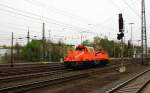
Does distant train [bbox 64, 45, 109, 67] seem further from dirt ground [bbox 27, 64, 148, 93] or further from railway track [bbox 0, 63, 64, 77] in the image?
dirt ground [bbox 27, 64, 148, 93]

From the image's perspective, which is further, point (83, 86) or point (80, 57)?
point (80, 57)

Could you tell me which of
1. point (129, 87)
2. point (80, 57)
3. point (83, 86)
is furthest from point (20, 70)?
point (129, 87)

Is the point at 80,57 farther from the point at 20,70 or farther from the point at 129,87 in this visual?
the point at 129,87

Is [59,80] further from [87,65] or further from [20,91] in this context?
[87,65]

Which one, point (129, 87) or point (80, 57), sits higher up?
point (80, 57)

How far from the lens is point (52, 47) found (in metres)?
75.9

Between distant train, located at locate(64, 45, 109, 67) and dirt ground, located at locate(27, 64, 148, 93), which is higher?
distant train, located at locate(64, 45, 109, 67)

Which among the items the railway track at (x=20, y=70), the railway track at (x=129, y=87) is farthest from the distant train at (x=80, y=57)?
the railway track at (x=129, y=87)

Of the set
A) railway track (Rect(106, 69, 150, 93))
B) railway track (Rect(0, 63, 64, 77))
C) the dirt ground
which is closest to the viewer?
railway track (Rect(106, 69, 150, 93))

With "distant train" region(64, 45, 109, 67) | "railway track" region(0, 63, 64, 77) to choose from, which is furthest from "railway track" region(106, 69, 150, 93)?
"distant train" region(64, 45, 109, 67)

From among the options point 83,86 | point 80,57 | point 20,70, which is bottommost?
point 83,86

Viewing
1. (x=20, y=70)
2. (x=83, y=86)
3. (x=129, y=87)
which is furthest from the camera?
(x=20, y=70)

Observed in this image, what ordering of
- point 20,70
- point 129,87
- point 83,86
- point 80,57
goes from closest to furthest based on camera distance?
point 129,87
point 83,86
point 20,70
point 80,57

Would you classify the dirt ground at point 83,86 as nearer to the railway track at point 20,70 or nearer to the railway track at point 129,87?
the railway track at point 129,87
